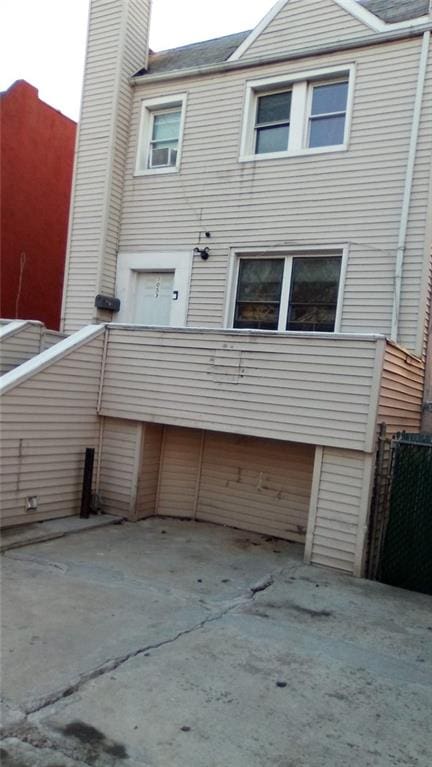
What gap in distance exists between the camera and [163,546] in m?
7.25

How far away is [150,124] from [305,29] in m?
3.13

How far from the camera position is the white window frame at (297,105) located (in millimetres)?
8625

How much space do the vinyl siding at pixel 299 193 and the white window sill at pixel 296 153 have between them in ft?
0.27

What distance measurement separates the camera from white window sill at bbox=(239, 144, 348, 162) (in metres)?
8.59

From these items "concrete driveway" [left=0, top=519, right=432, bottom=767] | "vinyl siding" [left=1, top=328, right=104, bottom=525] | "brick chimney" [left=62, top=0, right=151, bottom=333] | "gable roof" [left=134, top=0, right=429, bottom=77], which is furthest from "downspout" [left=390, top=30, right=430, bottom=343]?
"brick chimney" [left=62, top=0, right=151, bottom=333]

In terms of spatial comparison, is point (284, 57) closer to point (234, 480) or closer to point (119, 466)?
point (234, 480)

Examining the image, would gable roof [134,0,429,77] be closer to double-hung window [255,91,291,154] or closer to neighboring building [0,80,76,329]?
double-hung window [255,91,291,154]

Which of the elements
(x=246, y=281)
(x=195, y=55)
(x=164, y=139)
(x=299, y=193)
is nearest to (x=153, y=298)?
(x=246, y=281)

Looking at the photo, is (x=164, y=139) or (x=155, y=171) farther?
(x=164, y=139)

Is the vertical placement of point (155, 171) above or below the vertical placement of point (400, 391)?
above

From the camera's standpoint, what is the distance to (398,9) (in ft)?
29.3

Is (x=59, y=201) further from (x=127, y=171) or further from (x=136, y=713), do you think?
(x=136, y=713)

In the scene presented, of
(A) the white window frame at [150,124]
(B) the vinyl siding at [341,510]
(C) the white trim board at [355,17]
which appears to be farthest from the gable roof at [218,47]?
(B) the vinyl siding at [341,510]

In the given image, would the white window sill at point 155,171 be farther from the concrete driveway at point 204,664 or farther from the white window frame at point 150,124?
the concrete driveway at point 204,664
